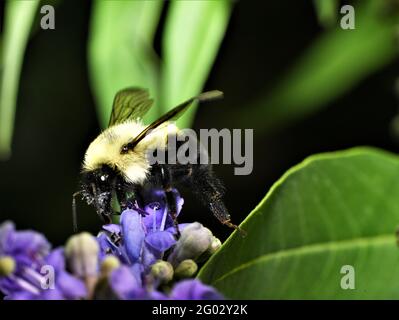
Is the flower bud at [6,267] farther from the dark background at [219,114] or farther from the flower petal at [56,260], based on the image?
the dark background at [219,114]

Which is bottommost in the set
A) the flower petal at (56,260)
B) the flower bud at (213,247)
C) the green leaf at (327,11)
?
the flower bud at (213,247)

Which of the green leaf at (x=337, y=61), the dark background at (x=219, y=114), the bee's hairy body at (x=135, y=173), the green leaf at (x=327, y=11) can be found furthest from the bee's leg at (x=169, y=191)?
the dark background at (x=219, y=114)

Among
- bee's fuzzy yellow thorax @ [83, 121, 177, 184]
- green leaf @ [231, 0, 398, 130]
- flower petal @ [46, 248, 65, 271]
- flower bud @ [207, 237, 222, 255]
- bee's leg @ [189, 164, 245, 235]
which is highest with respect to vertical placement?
green leaf @ [231, 0, 398, 130]

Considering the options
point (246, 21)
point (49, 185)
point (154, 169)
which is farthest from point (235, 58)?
point (154, 169)

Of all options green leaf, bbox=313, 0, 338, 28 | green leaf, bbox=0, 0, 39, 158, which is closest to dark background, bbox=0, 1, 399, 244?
green leaf, bbox=313, 0, 338, 28

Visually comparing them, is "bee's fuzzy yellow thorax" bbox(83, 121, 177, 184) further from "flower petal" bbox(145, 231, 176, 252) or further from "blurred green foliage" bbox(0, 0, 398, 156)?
"blurred green foliage" bbox(0, 0, 398, 156)

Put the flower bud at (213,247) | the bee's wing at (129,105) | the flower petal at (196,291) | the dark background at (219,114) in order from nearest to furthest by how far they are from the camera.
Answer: the flower petal at (196,291)
the flower bud at (213,247)
the bee's wing at (129,105)
the dark background at (219,114)

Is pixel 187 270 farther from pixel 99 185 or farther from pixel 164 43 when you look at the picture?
pixel 164 43

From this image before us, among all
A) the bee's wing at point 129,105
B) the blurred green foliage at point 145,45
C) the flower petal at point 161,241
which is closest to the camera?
the flower petal at point 161,241
